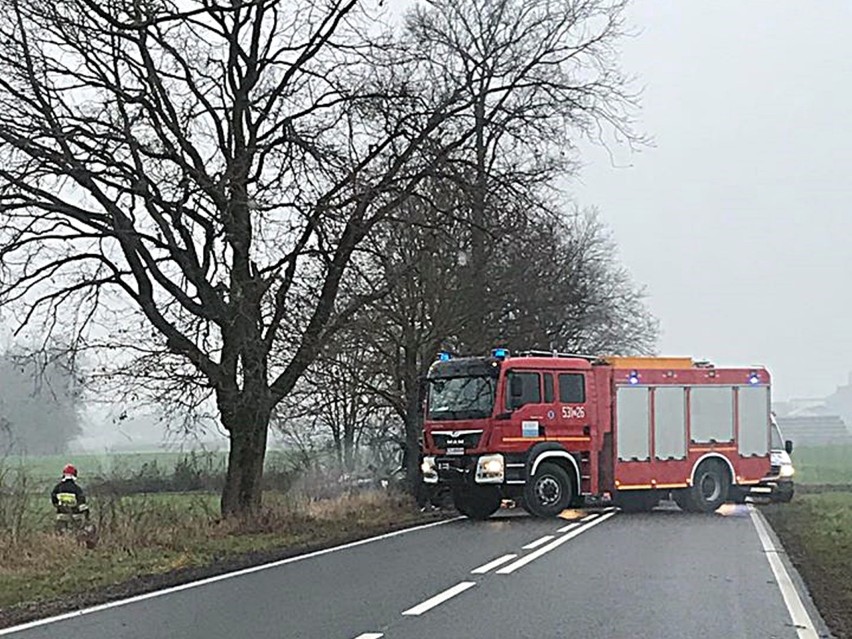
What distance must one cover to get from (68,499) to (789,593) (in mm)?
11528

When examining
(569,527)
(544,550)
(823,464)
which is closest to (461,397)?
(569,527)

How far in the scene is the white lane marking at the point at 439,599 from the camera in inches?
466

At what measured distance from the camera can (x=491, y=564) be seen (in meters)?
16.5

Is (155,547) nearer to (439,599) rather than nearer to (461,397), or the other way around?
(439,599)

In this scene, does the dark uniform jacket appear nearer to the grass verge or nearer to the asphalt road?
the grass verge

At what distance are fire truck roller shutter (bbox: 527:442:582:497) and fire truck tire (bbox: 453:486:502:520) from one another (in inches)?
42.8

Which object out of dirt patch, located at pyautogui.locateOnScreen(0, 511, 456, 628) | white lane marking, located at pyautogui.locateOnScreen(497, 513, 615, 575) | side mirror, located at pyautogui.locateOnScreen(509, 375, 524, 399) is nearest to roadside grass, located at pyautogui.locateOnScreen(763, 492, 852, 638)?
white lane marking, located at pyautogui.locateOnScreen(497, 513, 615, 575)

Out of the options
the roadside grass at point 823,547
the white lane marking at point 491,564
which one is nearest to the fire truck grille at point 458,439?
Result: the roadside grass at point 823,547

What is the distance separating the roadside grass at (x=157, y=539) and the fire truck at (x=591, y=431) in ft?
6.56

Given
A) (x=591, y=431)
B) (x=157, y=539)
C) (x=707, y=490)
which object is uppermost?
(x=591, y=431)

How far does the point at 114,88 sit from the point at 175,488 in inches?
729

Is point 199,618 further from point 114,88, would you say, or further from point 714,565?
point 114,88

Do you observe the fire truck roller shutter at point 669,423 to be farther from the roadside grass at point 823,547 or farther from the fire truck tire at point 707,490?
the roadside grass at point 823,547

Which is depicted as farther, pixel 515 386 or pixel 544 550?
pixel 515 386
